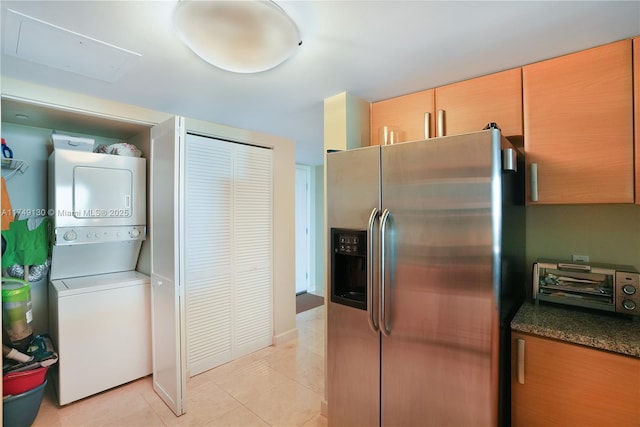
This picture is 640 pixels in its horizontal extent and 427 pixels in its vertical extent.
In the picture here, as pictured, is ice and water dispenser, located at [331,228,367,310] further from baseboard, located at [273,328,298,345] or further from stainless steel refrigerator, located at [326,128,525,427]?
baseboard, located at [273,328,298,345]

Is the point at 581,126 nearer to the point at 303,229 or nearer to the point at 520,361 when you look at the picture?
the point at 520,361

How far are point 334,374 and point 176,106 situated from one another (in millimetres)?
2296

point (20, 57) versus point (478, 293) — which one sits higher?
point (20, 57)

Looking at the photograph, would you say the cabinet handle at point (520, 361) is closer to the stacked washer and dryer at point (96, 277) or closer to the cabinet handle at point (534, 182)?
the cabinet handle at point (534, 182)

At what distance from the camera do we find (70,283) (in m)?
2.34

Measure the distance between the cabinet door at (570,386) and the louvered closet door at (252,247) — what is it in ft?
7.30

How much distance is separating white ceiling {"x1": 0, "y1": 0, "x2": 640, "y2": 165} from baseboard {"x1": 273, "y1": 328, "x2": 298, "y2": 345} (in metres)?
2.35

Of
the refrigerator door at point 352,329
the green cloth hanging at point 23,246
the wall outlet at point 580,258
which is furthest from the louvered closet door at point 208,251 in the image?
the wall outlet at point 580,258

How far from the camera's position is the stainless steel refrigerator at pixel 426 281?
1282 millimetres

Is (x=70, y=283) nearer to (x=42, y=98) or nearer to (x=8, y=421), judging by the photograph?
(x=8, y=421)

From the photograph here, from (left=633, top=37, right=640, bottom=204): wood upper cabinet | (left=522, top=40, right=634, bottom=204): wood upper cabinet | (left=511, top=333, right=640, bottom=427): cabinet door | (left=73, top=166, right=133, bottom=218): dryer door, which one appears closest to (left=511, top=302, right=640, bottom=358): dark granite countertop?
(left=511, top=333, right=640, bottom=427): cabinet door

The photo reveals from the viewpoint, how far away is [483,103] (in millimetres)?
1767

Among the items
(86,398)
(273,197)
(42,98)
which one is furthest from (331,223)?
(86,398)

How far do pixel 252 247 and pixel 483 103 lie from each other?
2287 millimetres
